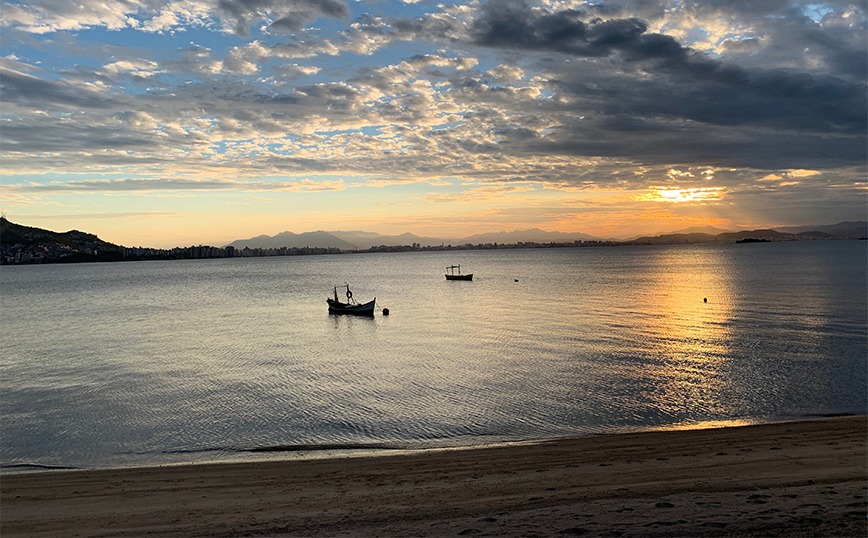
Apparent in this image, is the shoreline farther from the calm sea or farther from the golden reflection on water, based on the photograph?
the golden reflection on water

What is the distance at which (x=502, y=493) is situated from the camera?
11250 millimetres

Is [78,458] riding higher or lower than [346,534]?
lower

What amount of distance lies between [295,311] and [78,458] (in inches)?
1852

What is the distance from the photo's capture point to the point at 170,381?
92.9ft

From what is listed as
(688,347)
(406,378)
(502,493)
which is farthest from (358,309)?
(502,493)

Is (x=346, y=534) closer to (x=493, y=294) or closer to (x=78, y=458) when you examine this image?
(x=78, y=458)

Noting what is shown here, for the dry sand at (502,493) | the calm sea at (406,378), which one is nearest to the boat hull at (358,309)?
the calm sea at (406,378)

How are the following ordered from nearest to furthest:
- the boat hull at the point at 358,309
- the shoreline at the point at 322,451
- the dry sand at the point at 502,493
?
the dry sand at the point at 502,493 → the shoreline at the point at 322,451 → the boat hull at the point at 358,309

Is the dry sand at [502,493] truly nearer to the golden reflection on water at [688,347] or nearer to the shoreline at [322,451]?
the shoreline at [322,451]

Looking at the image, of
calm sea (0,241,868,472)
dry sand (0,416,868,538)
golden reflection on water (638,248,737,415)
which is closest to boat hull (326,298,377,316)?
calm sea (0,241,868,472)

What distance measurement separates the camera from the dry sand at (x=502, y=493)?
29.8 ft

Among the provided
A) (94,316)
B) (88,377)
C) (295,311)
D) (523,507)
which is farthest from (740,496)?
(94,316)

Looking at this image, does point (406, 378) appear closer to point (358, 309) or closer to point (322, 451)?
point (322, 451)

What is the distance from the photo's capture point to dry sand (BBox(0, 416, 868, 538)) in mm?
9086
